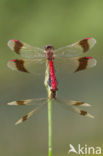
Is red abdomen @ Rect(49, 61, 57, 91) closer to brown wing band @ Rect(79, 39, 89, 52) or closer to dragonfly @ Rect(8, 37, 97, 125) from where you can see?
dragonfly @ Rect(8, 37, 97, 125)

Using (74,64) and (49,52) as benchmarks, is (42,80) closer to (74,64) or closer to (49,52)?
(74,64)

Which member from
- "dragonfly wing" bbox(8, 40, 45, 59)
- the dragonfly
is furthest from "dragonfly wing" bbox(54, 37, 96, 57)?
"dragonfly wing" bbox(8, 40, 45, 59)

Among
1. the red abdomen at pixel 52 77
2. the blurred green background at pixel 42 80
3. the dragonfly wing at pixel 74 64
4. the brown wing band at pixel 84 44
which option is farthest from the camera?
the blurred green background at pixel 42 80

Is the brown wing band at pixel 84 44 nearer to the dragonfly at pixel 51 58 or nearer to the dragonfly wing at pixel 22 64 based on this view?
the dragonfly at pixel 51 58

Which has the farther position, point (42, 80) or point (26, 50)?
point (42, 80)

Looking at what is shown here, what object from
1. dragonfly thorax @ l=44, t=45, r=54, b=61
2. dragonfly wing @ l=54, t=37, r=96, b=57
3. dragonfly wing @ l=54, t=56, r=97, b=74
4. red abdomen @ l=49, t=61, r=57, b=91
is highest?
dragonfly wing @ l=54, t=37, r=96, b=57

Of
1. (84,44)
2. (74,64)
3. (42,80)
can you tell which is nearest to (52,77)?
(74,64)

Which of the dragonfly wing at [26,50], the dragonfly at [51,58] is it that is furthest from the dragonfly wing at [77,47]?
the dragonfly wing at [26,50]
